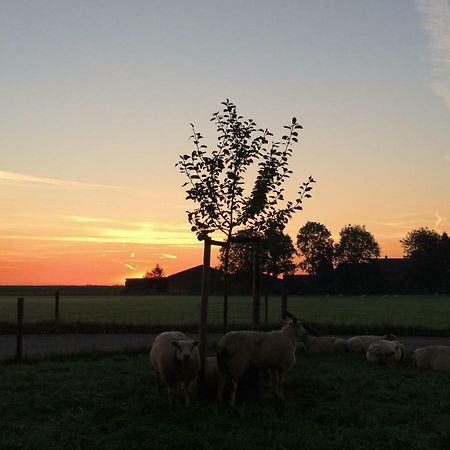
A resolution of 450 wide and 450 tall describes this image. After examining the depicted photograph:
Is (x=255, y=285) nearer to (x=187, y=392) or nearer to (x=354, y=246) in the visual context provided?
(x=187, y=392)

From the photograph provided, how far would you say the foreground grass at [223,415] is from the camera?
29.1 feet

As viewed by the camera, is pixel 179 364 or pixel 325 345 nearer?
pixel 179 364

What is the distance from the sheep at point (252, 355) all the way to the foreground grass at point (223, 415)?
53 centimetres

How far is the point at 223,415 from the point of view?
33.7 feet

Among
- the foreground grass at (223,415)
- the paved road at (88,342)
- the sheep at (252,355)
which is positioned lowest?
the paved road at (88,342)

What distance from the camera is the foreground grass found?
888 centimetres

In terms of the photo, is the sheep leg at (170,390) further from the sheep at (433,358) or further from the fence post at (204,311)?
the sheep at (433,358)

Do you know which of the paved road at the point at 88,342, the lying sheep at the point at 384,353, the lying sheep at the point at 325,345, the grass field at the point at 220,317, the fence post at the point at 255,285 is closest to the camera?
the fence post at the point at 255,285

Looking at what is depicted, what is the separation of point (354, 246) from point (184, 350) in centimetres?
13705

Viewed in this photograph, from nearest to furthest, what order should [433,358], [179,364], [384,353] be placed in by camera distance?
1. [179,364]
2. [433,358]
3. [384,353]

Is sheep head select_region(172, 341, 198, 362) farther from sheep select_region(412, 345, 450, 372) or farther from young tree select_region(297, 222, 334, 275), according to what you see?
young tree select_region(297, 222, 334, 275)

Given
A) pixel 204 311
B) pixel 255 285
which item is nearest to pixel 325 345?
pixel 255 285

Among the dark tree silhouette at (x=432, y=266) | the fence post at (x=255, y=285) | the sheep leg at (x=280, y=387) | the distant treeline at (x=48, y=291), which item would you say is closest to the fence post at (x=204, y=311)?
the sheep leg at (x=280, y=387)

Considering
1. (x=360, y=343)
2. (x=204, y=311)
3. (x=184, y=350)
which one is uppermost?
(x=204, y=311)
